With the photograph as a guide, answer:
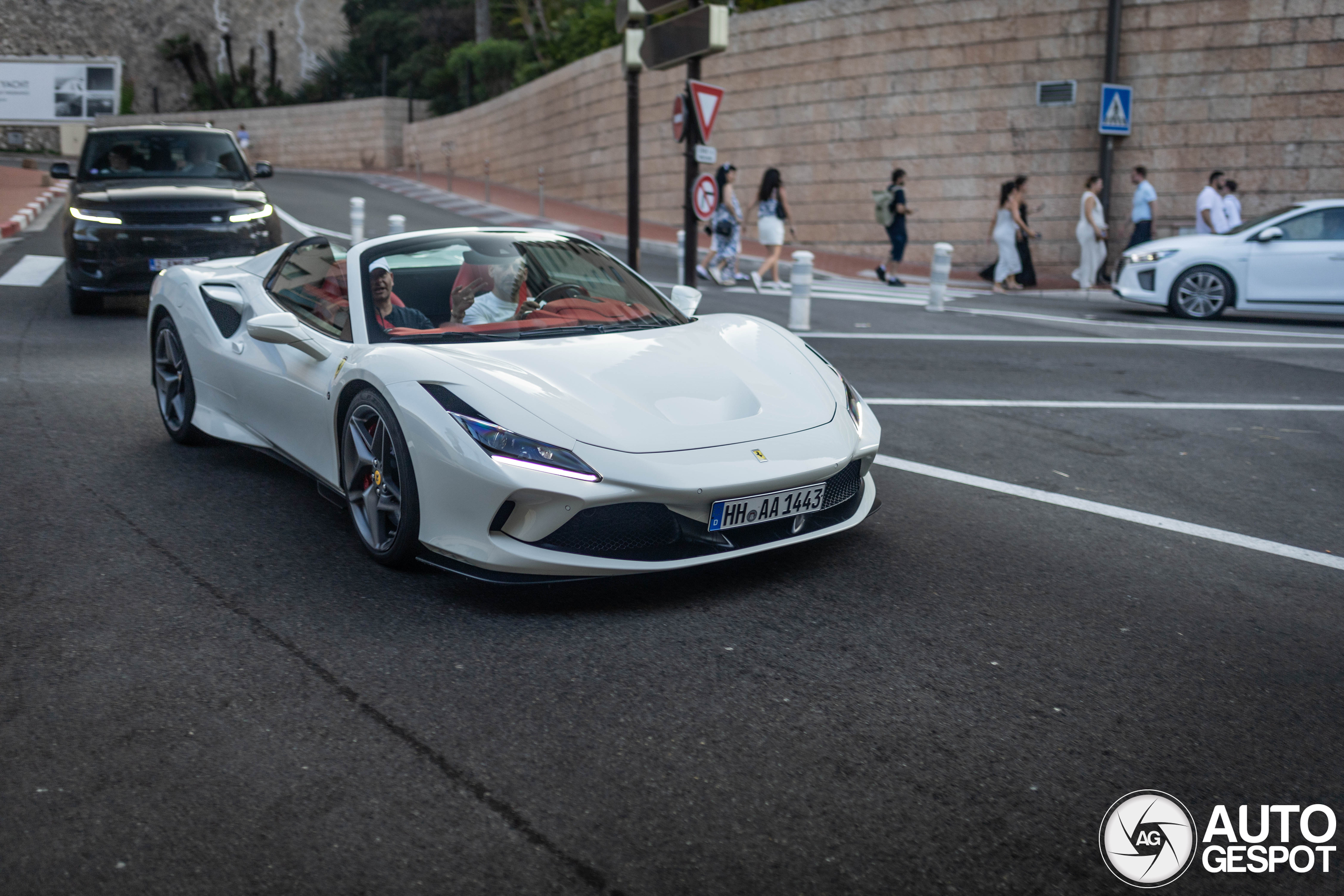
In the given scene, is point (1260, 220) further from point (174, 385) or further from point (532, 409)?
point (532, 409)

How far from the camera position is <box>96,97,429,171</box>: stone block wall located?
53.0 metres

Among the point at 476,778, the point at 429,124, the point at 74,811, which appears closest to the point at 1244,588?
the point at 476,778

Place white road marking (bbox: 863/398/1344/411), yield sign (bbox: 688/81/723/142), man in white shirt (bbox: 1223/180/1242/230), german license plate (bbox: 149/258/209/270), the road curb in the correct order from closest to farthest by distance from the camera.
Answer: white road marking (bbox: 863/398/1344/411)
german license plate (bbox: 149/258/209/270)
yield sign (bbox: 688/81/723/142)
man in white shirt (bbox: 1223/180/1242/230)
the road curb

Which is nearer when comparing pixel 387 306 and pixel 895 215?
pixel 387 306

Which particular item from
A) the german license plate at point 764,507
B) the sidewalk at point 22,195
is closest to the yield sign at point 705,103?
the sidewalk at point 22,195

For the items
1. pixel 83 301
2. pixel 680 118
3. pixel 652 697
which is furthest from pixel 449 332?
pixel 680 118

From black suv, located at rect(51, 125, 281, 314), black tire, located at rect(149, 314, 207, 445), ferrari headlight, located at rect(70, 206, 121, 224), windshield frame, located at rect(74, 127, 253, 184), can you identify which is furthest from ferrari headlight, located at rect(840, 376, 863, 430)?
windshield frame, located at rect(74, 127, 253, 184)

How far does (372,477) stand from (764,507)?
142 centimetres

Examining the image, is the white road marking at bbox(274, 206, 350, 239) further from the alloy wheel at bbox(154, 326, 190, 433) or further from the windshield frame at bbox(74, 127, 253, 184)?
the alloy wheel at bbox(154, 326, 190, 433)

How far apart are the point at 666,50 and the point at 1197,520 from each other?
1045 cm

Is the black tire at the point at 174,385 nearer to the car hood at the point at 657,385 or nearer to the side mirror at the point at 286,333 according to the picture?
the side mirror at the point at 286,333

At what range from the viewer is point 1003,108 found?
758 inches

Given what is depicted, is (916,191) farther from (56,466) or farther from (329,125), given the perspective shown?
(329,125)

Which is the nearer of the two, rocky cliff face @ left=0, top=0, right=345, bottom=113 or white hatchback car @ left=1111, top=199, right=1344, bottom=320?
white hatchback car @ left=1111, top=199, right=1344, bottom=320
